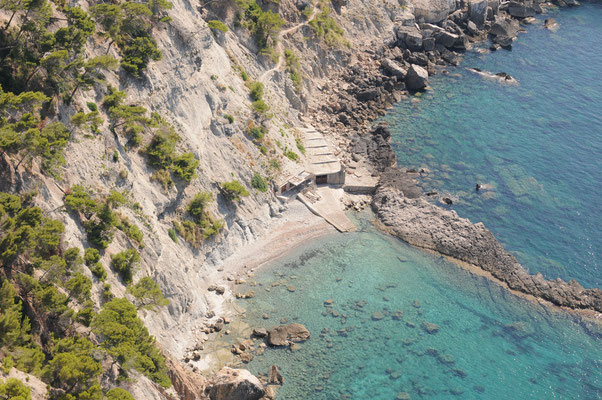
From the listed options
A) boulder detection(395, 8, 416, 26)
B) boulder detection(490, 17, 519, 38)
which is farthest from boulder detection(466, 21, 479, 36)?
boulder detection(395, 8, 416, 26)

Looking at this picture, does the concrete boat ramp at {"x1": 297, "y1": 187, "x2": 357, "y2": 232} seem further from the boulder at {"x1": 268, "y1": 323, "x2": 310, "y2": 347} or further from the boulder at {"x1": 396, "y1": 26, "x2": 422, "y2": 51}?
the boulder at {"x1": 396, "y1": 26, "x2": 422, "y2": 51}

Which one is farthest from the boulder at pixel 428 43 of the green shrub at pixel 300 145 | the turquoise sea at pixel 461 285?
the green shrub at pixel 300 145

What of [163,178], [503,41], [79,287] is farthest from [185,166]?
[503,41]

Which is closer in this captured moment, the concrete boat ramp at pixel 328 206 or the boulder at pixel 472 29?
the concrete boat ramp at pixel 328 206

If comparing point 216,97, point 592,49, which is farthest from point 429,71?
point 216,97

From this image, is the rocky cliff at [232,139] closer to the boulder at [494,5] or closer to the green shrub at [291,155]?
the green shrub at [291,155]
